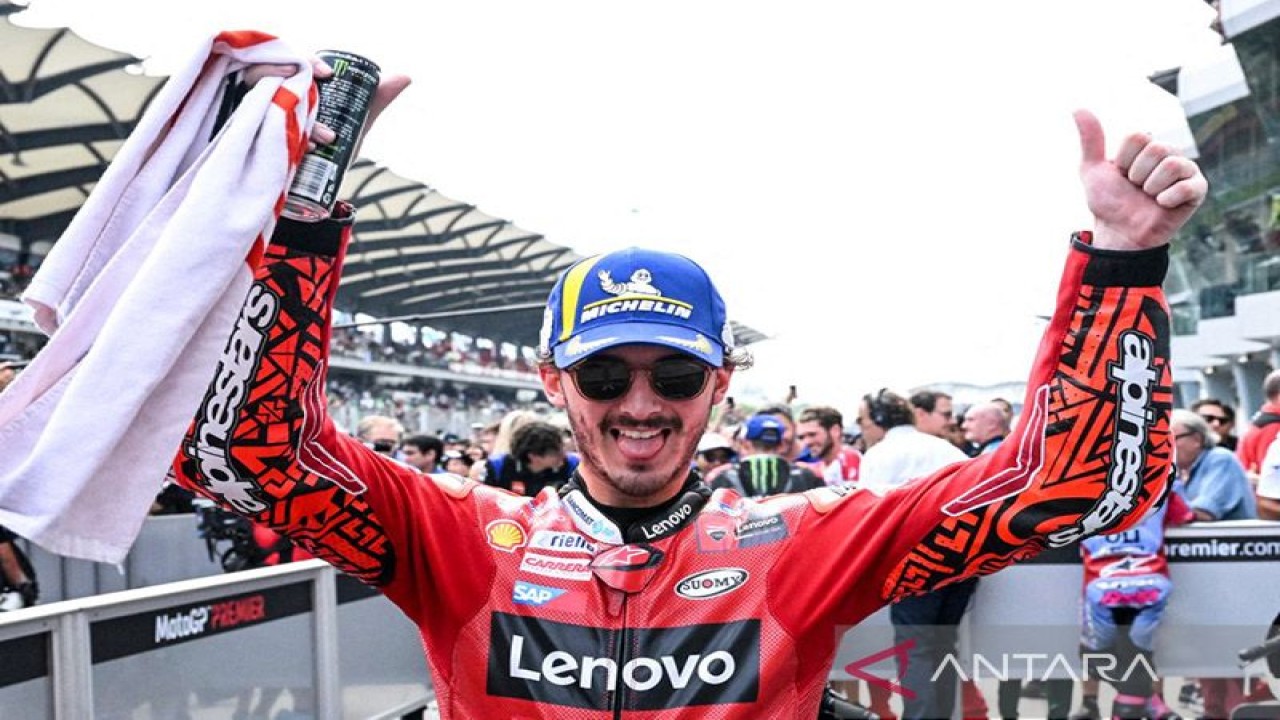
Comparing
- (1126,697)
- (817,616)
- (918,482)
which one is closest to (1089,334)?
(918,482)

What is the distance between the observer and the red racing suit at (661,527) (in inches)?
78.6

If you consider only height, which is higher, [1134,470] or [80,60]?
[80,60]

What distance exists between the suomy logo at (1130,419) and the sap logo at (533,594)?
3.03ft

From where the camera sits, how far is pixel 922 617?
20.9ft

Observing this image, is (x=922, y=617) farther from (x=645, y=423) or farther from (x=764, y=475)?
(x=645, y=423)

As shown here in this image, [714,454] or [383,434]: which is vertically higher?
[383,434]

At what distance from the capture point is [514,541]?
2.28 meters

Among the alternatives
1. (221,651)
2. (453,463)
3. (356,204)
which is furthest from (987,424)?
(356,204)

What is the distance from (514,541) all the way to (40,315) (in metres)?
0.89

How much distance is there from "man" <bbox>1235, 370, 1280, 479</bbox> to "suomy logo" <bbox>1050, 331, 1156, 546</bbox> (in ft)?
21.3

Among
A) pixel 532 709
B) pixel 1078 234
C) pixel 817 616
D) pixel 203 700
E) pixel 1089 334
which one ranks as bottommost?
pixel 203 700

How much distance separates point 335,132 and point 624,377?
0.63m

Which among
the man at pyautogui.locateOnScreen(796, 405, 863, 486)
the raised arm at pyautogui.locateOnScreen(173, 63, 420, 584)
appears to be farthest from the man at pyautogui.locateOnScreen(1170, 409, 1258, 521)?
the raised arm at pyautogui.locateOnScreen(173, 63, 420, 584)

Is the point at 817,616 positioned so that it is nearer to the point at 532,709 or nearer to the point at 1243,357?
the point at 532,709
